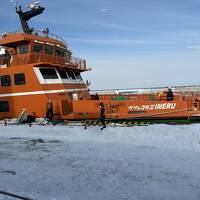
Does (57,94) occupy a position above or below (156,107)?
above

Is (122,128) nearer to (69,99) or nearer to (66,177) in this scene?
(69,99)

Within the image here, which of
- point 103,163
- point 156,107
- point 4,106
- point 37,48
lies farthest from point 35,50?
point 103,163

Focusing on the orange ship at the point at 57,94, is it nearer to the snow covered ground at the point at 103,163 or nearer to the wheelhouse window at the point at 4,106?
the wheelhouse window at the point at 4,106

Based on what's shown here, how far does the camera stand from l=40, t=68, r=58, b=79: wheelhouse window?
56.2ft

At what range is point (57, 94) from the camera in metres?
17.0

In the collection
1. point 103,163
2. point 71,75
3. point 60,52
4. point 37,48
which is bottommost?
point 103,163

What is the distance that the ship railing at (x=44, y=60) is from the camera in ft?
57.9

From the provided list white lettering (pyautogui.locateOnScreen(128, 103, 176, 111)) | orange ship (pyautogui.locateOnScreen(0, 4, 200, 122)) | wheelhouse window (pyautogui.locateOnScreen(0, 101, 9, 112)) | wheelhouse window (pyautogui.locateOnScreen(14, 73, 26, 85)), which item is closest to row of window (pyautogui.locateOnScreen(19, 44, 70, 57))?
orange ship (pyautogui.locateOnScreen(0, 4, 200, 122))

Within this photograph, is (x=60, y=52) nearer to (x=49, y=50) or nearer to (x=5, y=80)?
(x=49, y=50)

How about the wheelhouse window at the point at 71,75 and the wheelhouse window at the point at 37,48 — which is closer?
the wheelhouse window at the point at 37,48

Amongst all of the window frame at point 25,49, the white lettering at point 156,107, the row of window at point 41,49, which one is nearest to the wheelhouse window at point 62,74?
the row of window at point 41,49

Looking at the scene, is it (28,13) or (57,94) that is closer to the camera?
(57,94)

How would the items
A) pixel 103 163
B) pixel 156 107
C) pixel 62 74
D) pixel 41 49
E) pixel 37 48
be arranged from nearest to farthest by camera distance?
pixel 103 163 < pixel 156 107 < pixel 62 74 < pixel 37 48 < pixel 41 49

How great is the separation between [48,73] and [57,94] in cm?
115
